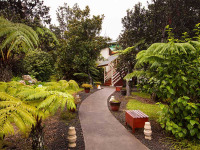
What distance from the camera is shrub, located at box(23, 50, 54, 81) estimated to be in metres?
11.9

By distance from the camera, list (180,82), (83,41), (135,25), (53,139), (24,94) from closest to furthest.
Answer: (24,94) → (180,82) → (53,139) → (135,25) → (83,41)

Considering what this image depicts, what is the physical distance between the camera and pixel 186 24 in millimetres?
8047

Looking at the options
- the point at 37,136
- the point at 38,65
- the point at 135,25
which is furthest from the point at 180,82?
Result: the point at 38,65

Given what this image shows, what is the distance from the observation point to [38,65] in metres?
12.0

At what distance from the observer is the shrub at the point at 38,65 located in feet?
39.2

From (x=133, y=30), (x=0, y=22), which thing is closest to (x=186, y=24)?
(x=133, y=30)

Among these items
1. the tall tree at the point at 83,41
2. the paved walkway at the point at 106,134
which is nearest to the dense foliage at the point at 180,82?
the paved walkway at the point at 106,134

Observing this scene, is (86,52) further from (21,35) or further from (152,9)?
(21,35)

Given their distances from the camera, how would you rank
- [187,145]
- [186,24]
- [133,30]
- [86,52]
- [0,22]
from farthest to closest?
[86,52] < [133,30] < [186,24] < [0,22] < [187,145]

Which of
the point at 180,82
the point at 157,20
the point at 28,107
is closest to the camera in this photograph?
the point at 28,107

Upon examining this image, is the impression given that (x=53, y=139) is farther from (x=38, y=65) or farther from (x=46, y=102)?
(x=38, y=65)

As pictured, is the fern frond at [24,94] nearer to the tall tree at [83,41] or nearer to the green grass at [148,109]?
the green grass at [148,109]

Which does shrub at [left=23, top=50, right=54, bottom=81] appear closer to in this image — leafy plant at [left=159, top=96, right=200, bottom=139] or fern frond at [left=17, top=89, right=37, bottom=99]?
fern frond at [left=17, top=89, right=37, bottom=99]

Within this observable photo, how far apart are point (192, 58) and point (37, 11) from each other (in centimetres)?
906
